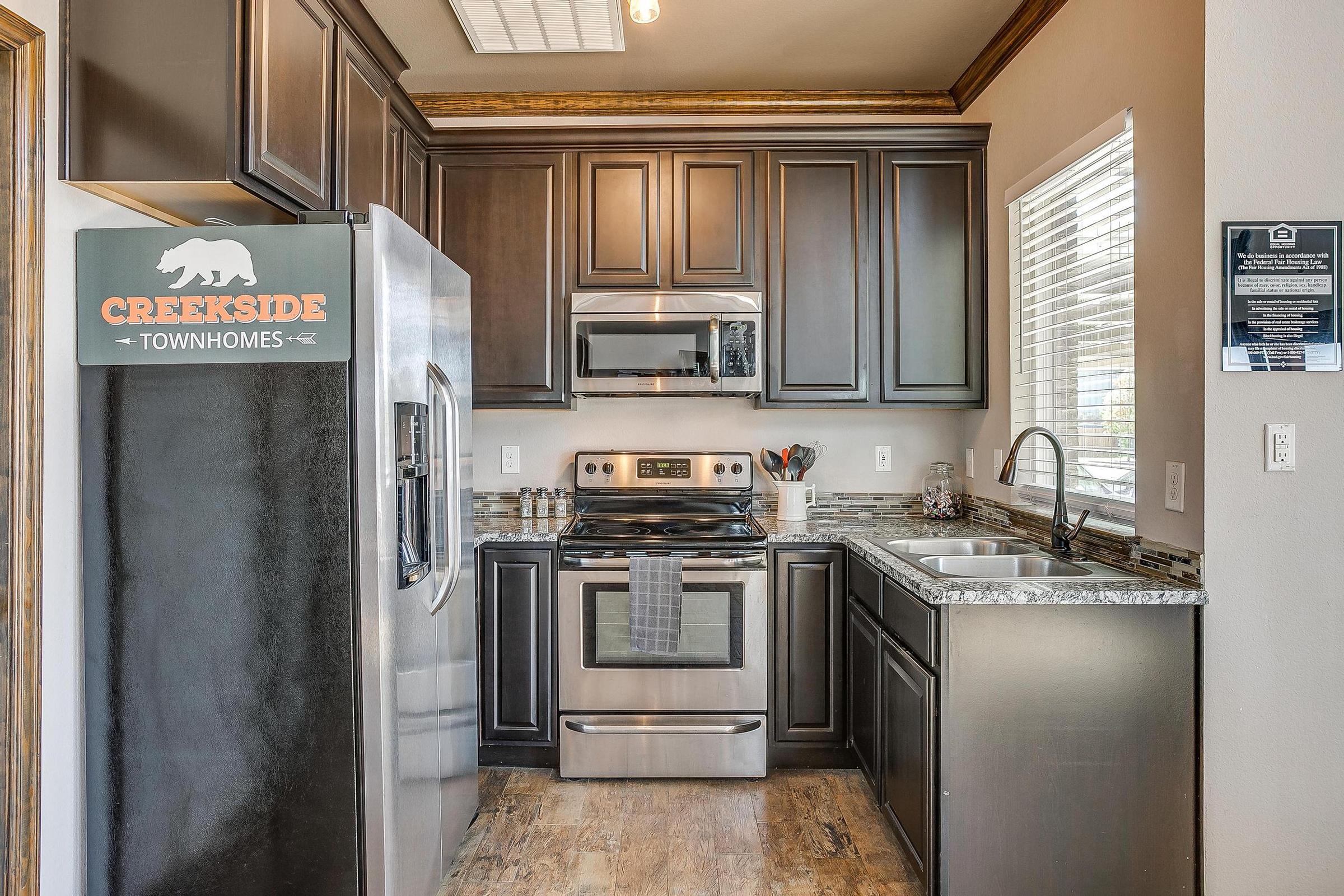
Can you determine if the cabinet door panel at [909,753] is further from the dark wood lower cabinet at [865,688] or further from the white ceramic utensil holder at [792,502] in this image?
the white ceramic utensil holder at [792,502]

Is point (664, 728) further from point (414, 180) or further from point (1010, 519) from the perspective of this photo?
point (414, 180)

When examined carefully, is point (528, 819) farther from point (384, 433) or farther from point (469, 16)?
point (469, 16)

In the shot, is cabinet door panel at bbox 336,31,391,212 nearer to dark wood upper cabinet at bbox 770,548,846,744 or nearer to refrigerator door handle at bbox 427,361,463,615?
refrigerator door handle at bbox 427,361,463,615

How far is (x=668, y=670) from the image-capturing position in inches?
101

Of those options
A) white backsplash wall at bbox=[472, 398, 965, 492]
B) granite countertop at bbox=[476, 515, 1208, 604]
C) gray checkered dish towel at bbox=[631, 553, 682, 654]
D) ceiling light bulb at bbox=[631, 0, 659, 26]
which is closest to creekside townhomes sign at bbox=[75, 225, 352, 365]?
ceiling light bulb at bbox=[631, 0, 659, 26]

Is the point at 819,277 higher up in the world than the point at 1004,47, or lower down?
lower down

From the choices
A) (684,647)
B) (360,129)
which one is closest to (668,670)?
(684,647)

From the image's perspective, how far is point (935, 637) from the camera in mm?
1769

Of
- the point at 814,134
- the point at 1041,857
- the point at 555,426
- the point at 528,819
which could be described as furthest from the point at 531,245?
the point at 1041,857

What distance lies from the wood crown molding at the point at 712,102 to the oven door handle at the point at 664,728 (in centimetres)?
246

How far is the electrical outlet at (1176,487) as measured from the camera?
1742mm

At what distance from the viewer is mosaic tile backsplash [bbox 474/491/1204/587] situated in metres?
1.77

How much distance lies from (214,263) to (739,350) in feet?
5.94

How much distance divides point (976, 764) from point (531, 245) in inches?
92.7
